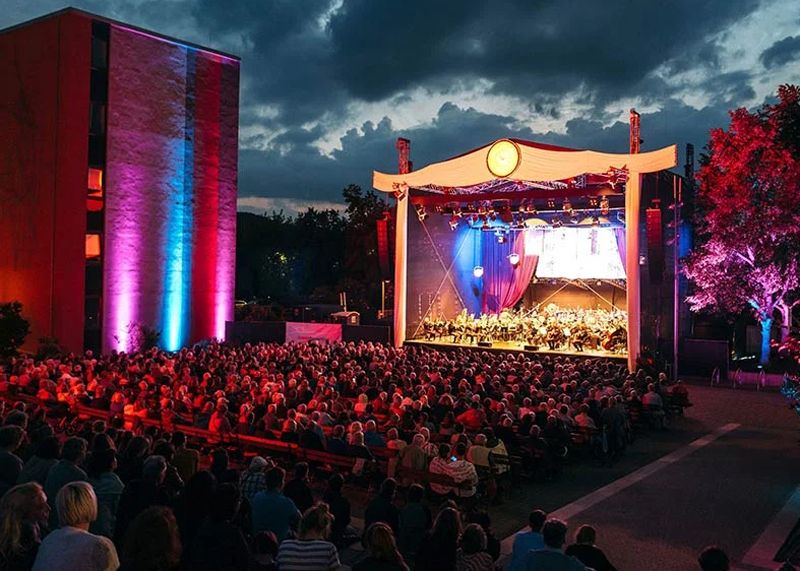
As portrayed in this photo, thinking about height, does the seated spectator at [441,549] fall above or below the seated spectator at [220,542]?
below

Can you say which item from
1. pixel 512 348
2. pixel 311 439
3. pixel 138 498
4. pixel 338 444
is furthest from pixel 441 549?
pixel 512 348

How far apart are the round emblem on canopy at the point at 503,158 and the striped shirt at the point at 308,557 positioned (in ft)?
57.8

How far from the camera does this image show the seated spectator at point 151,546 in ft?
11.1

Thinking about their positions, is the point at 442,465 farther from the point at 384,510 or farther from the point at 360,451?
the point at 384,510

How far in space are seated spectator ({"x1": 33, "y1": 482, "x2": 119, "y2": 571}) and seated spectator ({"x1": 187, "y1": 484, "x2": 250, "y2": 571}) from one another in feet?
2.10

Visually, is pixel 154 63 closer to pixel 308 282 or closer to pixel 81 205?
pixel 81 205

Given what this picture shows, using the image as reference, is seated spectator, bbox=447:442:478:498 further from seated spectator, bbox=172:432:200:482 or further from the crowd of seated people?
seated spectator, bbox=172:432:200:482

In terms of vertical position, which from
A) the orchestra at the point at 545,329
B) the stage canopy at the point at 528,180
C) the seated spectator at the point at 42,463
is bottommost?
the seated spectator at the point at 42,463

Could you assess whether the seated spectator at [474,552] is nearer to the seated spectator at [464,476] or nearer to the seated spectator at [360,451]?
the seated spectator at [464,476]

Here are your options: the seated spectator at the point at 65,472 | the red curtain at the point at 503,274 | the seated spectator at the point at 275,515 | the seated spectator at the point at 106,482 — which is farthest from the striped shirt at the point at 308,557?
the red curtain at the point at 503,274

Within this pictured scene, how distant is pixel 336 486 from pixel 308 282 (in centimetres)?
4772

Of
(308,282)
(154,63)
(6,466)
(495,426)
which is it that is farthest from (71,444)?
(308,282)

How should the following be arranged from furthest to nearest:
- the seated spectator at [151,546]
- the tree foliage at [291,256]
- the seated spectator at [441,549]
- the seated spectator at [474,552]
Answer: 1. the tree foliage at [291,256]
2. the seated spectator at [474,552]
3. the seated spectator at [441,549]
4. the seated spectator at [151,546]

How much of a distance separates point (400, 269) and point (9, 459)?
19349 mm
